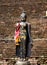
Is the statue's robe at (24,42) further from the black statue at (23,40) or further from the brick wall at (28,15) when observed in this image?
the brick wall at (28,15)

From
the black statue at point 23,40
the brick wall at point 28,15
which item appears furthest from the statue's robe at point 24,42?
the brick wall at point 28,15

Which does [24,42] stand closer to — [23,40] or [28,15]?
[23,40]

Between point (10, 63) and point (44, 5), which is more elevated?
point (44, 5)

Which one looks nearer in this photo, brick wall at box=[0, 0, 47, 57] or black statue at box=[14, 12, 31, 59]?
black statue at box=[14, 12, 31, 59]

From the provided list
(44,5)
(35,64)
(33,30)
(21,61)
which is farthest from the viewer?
(44,5)

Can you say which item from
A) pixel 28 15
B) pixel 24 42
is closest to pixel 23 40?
pixel 24 42

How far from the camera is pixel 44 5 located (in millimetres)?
16781

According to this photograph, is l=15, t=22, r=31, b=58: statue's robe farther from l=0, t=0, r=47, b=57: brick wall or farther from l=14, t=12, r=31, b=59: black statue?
l=0, t=0, r=47, b=57: brick wall

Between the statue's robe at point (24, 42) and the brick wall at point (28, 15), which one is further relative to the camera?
the brick wall at point (28, 15)

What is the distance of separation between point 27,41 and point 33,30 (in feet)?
13.6

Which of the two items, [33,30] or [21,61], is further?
[33,30]

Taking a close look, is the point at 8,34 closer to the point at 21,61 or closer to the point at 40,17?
the point at 40,17

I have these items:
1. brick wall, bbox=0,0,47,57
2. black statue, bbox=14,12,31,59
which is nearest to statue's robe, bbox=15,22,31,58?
black statue, bbox=14,12,31,59

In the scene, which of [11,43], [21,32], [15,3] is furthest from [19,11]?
[21,32]
